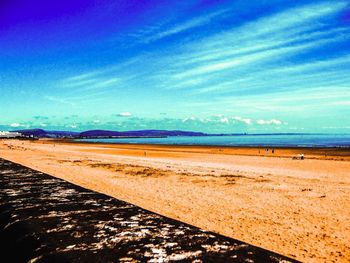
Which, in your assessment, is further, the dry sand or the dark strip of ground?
the dry sand

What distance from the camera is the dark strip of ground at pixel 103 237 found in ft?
5.72

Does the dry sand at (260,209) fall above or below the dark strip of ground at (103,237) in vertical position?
below

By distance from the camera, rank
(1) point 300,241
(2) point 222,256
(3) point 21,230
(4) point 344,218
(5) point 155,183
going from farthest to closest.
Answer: (5) point 155,183 → (4) point 344,218 → (1) point 300,241 → (3) point 21,230 → (2) point 222,256

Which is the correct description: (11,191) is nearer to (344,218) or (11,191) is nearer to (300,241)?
(300,241)

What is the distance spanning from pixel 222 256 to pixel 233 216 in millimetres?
7653

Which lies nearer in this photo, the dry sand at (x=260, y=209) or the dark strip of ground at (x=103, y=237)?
the dark strip of ground at (x=103, y=237)

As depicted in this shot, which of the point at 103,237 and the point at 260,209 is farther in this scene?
the point at 260,209

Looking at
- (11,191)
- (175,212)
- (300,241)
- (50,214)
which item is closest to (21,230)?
(50,214)

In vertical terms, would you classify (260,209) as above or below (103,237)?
below

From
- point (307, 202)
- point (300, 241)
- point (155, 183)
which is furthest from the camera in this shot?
point (155, 183)

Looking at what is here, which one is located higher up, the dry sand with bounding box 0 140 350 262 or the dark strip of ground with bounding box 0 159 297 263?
the dark strip of ground with bounding box 0 159 297 263

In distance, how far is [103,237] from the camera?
6.68 ft

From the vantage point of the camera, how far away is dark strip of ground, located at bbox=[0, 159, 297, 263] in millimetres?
1743

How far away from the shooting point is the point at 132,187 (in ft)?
45.2
